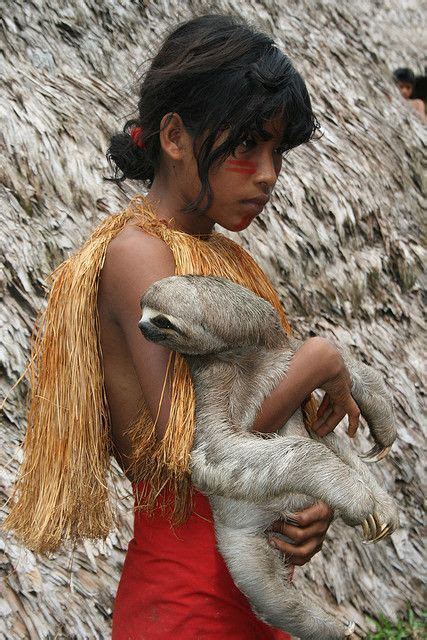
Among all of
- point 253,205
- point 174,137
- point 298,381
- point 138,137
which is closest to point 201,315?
point 298,381

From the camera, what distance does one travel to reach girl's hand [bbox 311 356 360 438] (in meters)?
2.25

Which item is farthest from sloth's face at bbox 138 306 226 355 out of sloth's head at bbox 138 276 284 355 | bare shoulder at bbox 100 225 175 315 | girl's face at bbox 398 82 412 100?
girl's face at bbox 398 82 412 100

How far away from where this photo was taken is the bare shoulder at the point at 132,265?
2.12m

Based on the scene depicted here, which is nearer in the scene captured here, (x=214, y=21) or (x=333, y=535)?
(x=214, y=21)

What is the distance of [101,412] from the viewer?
228 cm

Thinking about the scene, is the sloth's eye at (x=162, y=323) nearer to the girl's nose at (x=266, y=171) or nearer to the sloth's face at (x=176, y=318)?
the sloth's face at (x=176, y=318)

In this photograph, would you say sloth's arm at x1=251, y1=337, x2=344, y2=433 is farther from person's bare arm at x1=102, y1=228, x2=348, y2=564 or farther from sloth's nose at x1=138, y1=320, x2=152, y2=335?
sloth's nose at x1=138, y1=320, x2=152, y2=335

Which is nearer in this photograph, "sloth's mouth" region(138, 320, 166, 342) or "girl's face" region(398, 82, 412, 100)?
"sloth's mouth" region(138, 320, 166, 342)

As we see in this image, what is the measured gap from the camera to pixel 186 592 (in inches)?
85.2

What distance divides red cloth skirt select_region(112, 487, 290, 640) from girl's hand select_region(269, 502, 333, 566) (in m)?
0.17

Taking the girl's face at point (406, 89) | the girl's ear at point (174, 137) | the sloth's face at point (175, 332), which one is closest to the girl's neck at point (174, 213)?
the girl's ear at point (174, 137)

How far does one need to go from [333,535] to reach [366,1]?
5.40 meters

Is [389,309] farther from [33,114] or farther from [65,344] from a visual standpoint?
[65,344]

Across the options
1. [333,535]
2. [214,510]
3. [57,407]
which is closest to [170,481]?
[214,510]
